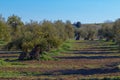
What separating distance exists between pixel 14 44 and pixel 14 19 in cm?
5006

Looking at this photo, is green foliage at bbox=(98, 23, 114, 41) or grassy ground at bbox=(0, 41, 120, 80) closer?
grassy ground at bbox=(0, 41, 120, 80)

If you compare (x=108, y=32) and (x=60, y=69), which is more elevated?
(x=108, y=32)

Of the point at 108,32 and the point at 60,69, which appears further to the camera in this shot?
the point at 108,32

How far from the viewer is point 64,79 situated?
2828 cm

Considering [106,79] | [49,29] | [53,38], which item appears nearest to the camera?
[106,79]

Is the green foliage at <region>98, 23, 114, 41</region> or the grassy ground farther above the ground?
the green foliage at <region>98, 23, 114, 41</region>

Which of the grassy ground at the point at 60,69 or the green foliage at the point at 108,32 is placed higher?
the green foliage at the point at 108,32

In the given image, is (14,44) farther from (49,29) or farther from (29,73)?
(29,73)

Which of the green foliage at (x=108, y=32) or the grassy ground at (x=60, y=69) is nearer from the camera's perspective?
the grassy ground at (x=60, y=69)

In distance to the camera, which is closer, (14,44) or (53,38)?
(14,44)

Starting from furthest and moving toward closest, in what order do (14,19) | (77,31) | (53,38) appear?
(77,31)
(14,19)
(53,38)

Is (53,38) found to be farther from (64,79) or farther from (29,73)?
(64,79)

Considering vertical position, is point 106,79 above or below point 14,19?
below

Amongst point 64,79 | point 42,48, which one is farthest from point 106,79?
point 42,48
